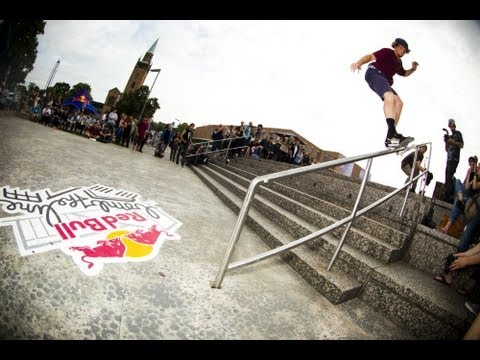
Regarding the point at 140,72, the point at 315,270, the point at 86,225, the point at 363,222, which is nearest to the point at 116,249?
the point at 86,225

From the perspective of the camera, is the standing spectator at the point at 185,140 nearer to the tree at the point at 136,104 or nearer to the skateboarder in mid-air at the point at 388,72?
the skateboarder in mid-air at the point at 388,72

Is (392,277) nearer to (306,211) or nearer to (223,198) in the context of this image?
(306,211)

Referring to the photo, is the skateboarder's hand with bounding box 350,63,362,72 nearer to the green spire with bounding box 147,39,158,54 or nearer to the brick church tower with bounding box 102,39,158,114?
the green spire with bounding box 147,39,158,54

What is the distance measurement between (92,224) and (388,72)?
4.49 m

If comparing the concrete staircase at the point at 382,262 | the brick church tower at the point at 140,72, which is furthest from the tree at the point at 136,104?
the concrete staircase at the point at 382,262

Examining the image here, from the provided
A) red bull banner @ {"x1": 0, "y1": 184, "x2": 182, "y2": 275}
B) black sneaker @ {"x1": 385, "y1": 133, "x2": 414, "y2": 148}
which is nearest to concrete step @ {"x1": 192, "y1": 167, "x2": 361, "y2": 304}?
red bull banner @ {"x1": 0, "y1": 184, "x2": 182, "y2": 275}

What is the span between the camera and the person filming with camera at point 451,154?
5875 mm

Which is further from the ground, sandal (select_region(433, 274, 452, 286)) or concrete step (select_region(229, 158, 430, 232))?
concrete step (select_region(229, 158, 430, 232))

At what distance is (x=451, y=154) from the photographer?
5988 mm

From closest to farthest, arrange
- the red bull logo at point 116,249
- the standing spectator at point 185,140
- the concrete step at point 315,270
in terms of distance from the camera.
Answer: the red bull logo at point 116,249 → the concrete step at point 315,270 → the standing spectator at point 185,140

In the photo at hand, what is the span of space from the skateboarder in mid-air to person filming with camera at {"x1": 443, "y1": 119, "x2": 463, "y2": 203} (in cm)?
313

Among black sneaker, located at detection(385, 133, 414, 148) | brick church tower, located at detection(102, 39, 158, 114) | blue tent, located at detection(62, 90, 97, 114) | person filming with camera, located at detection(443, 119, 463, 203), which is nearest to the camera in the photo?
black sneaker, located at detection(385, 133, 414, 148)

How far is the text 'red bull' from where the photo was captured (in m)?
2.26

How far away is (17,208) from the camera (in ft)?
7.93
